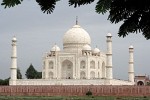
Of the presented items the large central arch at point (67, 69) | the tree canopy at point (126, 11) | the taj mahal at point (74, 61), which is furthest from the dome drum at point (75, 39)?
the tree canopy at point (126, 11)

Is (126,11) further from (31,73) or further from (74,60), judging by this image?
(31,73)

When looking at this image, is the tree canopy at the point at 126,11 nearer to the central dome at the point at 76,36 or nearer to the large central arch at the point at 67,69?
the large central arch at the point at 67,69

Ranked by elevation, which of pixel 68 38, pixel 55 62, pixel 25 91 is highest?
pixel 68 38

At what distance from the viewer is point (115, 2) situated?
3.47 feet

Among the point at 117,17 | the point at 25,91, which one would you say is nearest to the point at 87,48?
the point at 25,91

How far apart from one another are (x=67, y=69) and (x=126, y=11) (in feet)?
98.2

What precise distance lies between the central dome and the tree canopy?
99.7 ft

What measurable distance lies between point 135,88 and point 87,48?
349 inches

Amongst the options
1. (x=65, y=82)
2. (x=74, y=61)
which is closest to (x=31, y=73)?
(x=74, y=61)

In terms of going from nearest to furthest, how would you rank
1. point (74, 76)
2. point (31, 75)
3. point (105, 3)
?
point (105, 3) → point (74, 76) → point (31, 75)

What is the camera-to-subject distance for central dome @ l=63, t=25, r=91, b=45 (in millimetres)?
31547

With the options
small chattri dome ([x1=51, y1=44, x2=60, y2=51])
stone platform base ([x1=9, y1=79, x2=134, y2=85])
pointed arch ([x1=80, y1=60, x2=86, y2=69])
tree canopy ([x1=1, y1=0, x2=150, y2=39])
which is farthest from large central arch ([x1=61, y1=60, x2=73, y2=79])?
tree canopy ([x1=1, y1=0, x2=150, y2=39])

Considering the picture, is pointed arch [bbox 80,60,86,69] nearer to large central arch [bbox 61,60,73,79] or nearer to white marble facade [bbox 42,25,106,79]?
white marble facade [bbox 42,25,106,79]

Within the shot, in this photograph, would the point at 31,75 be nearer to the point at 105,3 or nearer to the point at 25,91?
the point at 25,91
